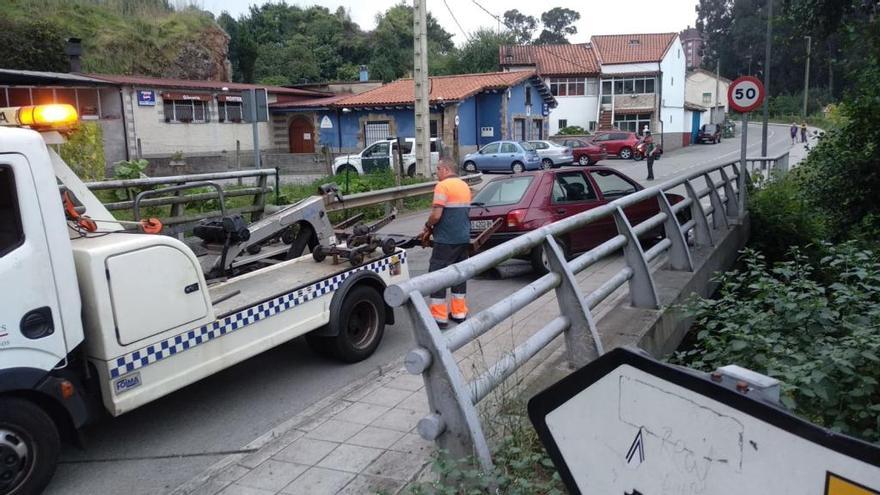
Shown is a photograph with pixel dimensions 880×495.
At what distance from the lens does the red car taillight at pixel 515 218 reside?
9883mm

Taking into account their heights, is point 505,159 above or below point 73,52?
below

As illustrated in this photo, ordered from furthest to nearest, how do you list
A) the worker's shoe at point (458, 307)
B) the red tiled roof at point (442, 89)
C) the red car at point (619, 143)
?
the red car at point (619, 143) < the red tiled roof at point (442, 89) < the worker's shoe at point (458, 307)

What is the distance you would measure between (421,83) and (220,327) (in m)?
15.1

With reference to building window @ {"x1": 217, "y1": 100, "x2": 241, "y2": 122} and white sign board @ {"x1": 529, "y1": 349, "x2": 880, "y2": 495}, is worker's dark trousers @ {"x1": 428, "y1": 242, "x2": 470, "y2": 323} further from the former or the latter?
building window @ {"x1": 217, "y1": 100, "x2": 241, "y2": 122}

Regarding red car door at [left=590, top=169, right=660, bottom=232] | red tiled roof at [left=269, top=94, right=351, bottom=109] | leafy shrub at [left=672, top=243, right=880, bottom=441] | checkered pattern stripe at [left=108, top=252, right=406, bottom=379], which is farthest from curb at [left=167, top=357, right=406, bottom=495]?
red tiled roof at [left=269, top=94, right=351, bottom=109]

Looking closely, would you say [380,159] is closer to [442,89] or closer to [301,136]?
[442,89]

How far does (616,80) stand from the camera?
2196 inches

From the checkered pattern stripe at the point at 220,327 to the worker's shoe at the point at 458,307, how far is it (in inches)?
41.6

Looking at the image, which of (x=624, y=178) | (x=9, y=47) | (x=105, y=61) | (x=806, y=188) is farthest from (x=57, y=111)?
(x=105, y=61)

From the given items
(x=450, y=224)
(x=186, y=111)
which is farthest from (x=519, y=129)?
(x=450, y=224)

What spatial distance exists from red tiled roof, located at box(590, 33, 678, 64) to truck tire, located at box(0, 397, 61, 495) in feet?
182

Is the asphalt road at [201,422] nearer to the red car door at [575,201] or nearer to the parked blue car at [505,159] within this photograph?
the red car door at [575,201]

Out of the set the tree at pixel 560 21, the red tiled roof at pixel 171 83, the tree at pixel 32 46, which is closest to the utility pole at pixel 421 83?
the red tiled roof at pixel 171 83

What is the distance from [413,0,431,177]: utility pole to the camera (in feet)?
61.7
